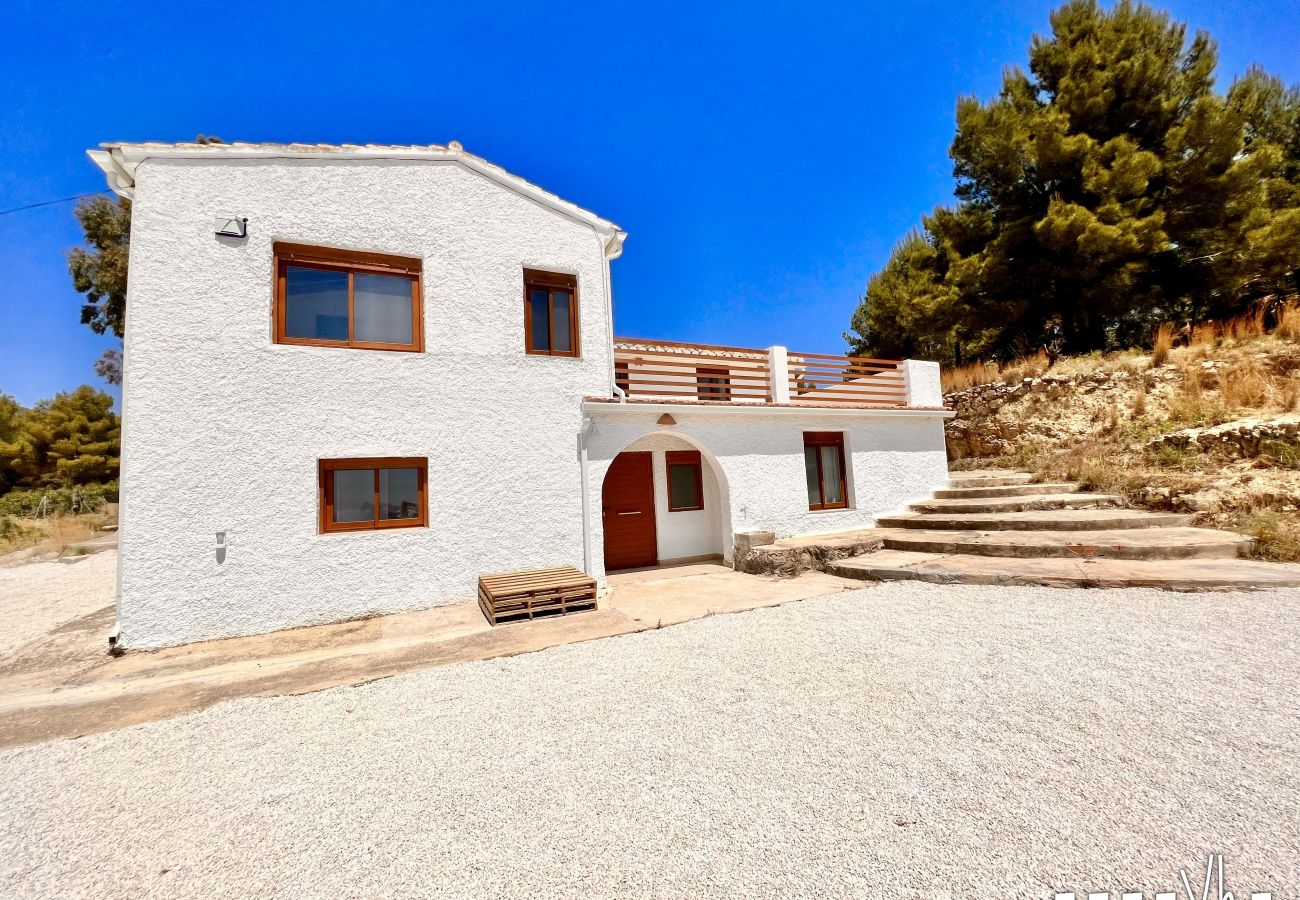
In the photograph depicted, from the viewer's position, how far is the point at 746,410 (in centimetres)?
973

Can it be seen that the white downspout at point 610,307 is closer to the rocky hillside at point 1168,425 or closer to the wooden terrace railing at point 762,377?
the wooden terrace railing at point 762,377

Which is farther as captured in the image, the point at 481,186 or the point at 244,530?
A: the point at 481,186

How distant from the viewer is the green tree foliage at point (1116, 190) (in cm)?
1277

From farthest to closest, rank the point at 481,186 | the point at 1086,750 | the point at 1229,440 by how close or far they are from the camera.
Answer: the point at 1229,440
the point at 481,186
the point at 1086,750

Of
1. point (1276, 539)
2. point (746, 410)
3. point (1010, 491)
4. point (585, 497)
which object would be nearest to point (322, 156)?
point (585, 497)

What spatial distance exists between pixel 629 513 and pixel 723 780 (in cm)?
760

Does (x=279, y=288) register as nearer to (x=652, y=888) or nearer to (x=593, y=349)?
(x=593, y=349)

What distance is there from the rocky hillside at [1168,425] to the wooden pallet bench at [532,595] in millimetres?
9237

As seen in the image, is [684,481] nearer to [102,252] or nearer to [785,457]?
[785,457]

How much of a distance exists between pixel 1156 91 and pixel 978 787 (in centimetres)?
1968

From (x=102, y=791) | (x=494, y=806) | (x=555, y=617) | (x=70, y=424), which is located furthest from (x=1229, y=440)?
(x=70, y=424)

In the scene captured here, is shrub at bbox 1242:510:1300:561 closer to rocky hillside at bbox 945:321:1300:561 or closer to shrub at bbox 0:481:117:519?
rocky hillside at bbox 945:321:1300:561

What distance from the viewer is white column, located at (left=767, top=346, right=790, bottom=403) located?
10.7m

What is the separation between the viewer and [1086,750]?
2.96 m
